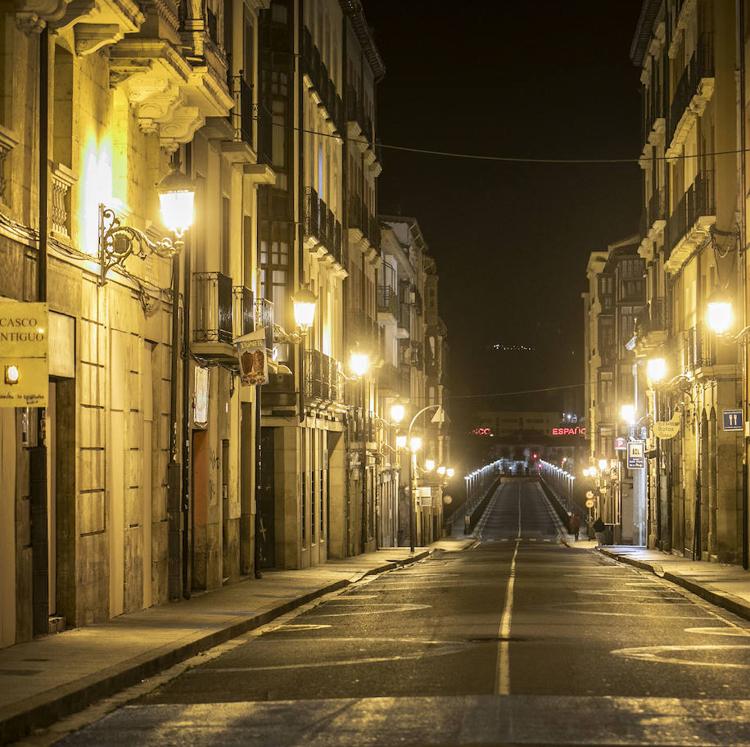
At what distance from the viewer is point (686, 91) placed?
143 feet

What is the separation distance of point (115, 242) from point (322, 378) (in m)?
21.7

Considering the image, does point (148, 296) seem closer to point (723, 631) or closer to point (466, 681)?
point (723, 631)

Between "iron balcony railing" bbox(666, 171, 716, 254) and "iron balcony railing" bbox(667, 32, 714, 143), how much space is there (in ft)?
7.69

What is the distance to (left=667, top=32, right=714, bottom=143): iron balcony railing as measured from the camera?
39.7 meters

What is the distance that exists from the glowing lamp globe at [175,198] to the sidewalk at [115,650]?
16.3 ft

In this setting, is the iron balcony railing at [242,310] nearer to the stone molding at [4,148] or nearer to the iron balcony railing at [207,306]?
the iron balcony railing at [207,306]

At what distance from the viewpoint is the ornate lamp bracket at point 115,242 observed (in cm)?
1948

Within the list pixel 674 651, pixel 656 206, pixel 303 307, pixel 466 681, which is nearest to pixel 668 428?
pixel 656 206

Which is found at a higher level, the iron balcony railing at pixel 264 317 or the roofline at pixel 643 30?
the roofline at pixel 643 30

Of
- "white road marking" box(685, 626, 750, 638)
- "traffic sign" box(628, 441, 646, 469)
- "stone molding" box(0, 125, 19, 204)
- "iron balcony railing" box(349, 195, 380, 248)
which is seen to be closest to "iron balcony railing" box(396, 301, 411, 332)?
"iron balcony railing" box(349, 195, 380, 248)

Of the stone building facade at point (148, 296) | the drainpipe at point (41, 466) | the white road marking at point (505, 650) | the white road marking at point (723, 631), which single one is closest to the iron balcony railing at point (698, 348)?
the stone building facade at point (148, 296)

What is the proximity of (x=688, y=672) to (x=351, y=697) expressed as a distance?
3.25 metres

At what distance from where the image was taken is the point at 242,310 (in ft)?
94.7

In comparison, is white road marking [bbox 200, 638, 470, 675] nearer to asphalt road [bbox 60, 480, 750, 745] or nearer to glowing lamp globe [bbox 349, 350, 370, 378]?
asphalt road [bbox 60, 480, 750, 745]
